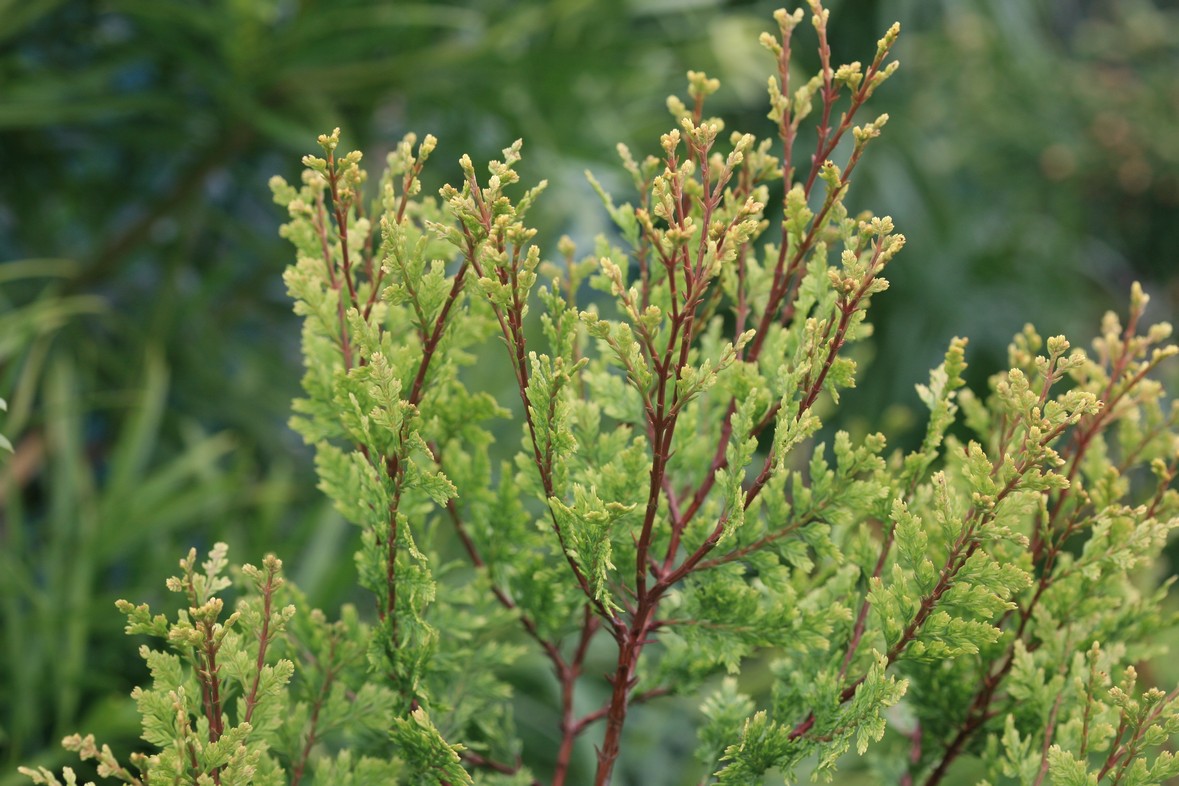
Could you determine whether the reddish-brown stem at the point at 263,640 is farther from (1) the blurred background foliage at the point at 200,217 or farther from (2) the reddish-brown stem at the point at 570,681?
(1) the blurred background foliage at the point at 200,217

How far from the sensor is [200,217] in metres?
1.25

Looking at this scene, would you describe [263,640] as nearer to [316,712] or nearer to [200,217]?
[316,712]

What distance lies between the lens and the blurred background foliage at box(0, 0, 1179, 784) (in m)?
1.00

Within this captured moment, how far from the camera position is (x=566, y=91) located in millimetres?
1234

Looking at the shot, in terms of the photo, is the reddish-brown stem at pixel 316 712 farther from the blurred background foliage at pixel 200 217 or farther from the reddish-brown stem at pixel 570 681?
the blurred background foliage at pixel 200 217

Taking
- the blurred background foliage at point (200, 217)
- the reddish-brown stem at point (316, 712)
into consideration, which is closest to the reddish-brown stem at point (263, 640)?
the reddish-brown stem at point (316, 712)

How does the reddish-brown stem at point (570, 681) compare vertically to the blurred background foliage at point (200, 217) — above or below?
below

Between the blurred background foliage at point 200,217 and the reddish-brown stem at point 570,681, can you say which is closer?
the reddish-brown stem at point 570,681

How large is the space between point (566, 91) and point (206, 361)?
466mm

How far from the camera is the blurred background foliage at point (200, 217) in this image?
3.27 ft

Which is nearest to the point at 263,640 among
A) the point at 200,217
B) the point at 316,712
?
the point at 316,712

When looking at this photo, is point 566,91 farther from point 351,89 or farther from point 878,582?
point 878,582

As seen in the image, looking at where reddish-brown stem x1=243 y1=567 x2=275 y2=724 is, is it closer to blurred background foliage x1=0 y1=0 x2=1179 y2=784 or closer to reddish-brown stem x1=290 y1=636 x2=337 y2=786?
reddish-brown stem x1=290 y1=636 x2=337 y2=786

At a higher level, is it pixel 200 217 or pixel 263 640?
pixel 200 217
